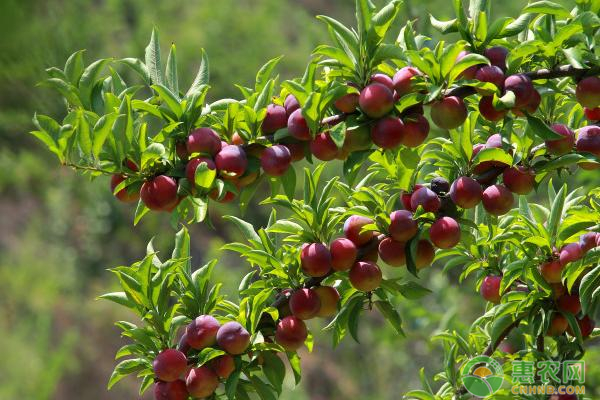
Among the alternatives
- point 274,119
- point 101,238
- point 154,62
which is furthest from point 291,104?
point 101,238

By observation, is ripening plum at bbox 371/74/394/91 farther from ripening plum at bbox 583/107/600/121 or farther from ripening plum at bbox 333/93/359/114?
ripening plum at bbox 583/107/600/121

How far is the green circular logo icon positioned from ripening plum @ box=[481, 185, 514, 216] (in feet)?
0.64

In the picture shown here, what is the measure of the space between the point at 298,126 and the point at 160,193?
13 cm

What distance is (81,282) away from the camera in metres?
5.25

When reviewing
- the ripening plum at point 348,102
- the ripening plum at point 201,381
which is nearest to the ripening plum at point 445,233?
the ripening plum at point 348,102

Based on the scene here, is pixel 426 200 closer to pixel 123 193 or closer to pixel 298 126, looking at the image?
pixel 298 126

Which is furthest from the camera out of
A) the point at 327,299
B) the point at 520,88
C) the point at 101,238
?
the point at 101,238

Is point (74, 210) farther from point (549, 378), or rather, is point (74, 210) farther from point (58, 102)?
point (549, 378)

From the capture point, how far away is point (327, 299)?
0.68 metres

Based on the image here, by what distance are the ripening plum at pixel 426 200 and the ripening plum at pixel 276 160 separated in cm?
13

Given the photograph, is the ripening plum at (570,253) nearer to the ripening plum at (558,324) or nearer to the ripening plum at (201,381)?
the ripening plum at (558,324)

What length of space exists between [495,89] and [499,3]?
1.89 meters

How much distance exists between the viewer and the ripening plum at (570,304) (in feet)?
2.30

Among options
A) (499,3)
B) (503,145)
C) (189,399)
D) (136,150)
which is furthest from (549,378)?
(499,3)
